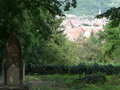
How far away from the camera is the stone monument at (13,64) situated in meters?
9.45

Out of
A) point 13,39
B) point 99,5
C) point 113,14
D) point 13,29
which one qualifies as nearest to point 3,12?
point 13,39

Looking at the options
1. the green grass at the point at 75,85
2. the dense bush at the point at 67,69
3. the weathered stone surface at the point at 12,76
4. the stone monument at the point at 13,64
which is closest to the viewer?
the stone monument at the point at 13,64

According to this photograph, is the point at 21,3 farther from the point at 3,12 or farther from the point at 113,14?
the point at 113,14

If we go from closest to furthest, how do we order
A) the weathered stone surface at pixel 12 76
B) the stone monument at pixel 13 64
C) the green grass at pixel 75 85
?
the stone monument at pixel 13 64, the weathered stone surface at pixel 12 76, the green grass at pixel 75 85

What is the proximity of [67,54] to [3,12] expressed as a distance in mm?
25063

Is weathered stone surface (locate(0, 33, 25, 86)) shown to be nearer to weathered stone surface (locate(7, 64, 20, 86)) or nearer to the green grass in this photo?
weathered stone surface (locate(7, 64, 20, 86))

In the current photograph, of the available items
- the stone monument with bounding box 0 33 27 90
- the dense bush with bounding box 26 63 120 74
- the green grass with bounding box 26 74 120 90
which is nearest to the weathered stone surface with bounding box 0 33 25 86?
the stone monument with bounding box 0 33 27 90

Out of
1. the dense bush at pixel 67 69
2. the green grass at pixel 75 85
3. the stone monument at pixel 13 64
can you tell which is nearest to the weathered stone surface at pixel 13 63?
the stone monument at pixel 13 64

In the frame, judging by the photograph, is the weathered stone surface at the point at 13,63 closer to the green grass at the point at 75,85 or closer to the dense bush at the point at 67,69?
the green grass at the point at 75,85

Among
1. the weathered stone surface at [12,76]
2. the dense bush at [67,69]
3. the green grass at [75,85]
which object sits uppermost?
the weathered stone surface at [12,76]

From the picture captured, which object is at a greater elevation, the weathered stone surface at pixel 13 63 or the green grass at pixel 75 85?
the weathered stone surface at pixel 13 63

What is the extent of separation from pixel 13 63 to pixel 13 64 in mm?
36

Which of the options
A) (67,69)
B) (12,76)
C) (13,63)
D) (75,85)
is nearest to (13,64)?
(13,63)

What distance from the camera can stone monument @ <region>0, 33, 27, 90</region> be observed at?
9.45 m
